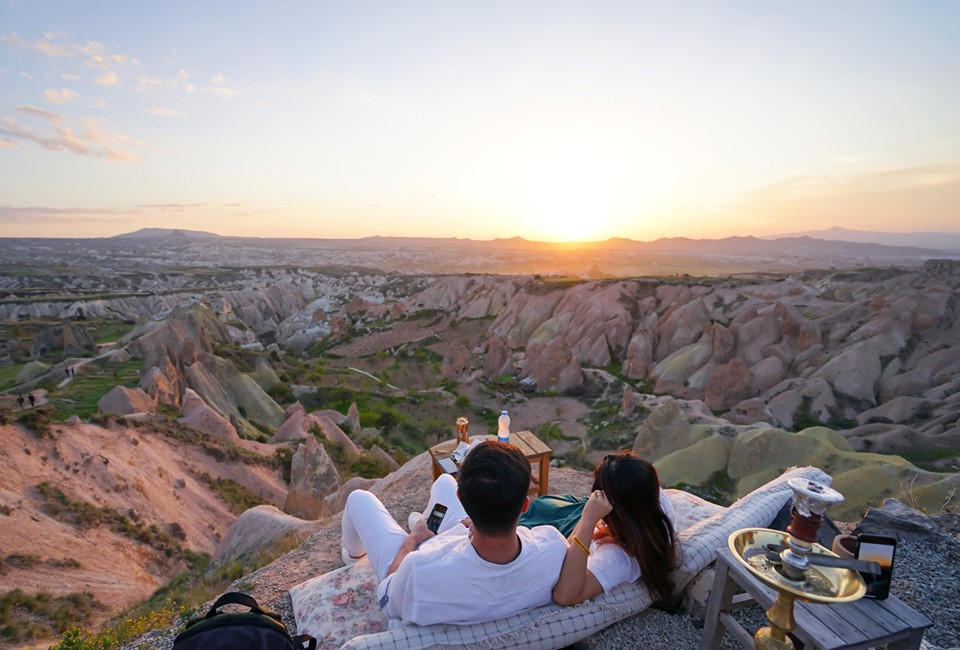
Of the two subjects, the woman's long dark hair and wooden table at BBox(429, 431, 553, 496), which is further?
wooden table at BBox(429, 431, 553, 496)

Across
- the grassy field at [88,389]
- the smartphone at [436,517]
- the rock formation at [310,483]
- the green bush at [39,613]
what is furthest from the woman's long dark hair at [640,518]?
the grassy field at [88,389]

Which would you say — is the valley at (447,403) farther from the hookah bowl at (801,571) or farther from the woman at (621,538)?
the hookah bowl at (801,571)

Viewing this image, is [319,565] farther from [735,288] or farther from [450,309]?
[450,309]

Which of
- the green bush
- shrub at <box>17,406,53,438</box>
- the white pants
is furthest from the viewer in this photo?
shrub at <box>17,406,53,438</box>

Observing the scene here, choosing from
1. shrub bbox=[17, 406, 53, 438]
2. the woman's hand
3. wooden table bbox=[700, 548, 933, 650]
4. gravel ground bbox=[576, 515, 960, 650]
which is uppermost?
the woman's hand

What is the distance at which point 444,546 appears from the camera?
104 inches

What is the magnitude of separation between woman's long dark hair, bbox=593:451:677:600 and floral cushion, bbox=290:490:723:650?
2.29ft

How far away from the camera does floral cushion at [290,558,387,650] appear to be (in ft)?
10.5

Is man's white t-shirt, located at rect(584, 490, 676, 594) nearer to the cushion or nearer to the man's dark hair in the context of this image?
the cushion

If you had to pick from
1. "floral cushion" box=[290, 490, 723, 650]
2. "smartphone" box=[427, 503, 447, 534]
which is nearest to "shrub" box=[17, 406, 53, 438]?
"floral cushion" box=[290, 490, 723, 650]

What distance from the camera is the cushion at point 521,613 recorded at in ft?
8.30

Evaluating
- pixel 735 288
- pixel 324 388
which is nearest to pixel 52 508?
Result: pixel 324 388

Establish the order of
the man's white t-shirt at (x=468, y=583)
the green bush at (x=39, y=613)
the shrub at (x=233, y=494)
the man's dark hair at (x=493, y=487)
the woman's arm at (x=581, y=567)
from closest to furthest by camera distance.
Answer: the man's dark hair at (x=493, y=487) → the man's white t-shirt at (x=468, y=583) → the woman's arm at (x=581, y=567) → the green bush at (x=39, y=613) → the shrub at (x=233, y=494)

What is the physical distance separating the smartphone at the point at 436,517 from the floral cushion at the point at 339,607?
23.7 inches
